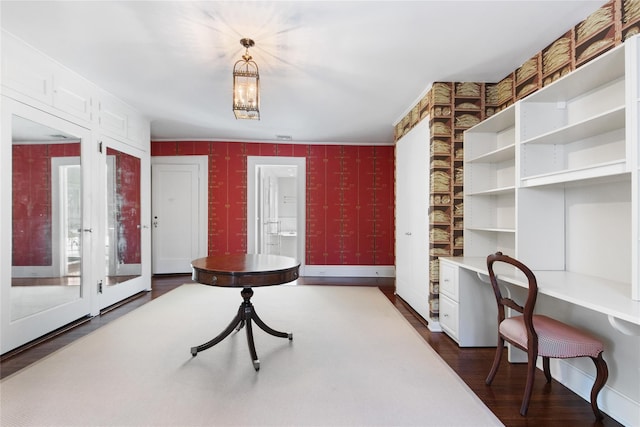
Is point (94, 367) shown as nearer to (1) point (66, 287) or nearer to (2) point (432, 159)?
(1) point (66, 287)

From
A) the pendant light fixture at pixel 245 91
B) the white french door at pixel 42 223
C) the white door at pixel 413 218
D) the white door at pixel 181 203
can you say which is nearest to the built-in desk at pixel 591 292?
the white door at pixel 413 218

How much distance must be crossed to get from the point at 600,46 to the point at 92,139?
176 inches

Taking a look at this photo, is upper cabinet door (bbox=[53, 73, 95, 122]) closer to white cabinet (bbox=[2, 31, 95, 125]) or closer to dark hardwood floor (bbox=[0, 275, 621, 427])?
white cabinet (bbox=[2, 31, 95, 125])

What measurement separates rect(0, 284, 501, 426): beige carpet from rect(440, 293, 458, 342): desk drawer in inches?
11.7

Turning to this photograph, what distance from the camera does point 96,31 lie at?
7.37 ft

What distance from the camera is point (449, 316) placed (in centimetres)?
278

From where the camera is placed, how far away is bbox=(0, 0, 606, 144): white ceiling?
1981mm

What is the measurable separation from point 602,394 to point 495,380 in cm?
55

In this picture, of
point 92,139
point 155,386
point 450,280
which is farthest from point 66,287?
point 450,280

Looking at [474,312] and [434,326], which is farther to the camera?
[434,326]

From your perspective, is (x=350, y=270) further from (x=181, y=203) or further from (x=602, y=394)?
(x=602, y=394)

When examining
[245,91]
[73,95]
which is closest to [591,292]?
[245,91]

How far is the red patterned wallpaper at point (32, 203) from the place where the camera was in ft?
8.07

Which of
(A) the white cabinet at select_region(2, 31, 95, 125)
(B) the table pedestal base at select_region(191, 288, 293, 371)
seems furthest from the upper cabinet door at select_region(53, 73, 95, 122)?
(B) the table pedestal base at select_region(191, 288, 293, 371)
